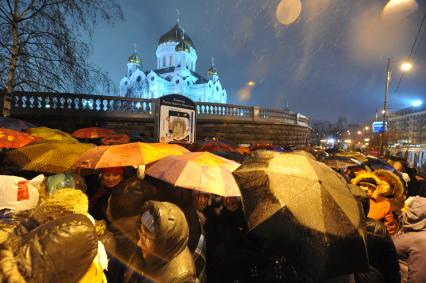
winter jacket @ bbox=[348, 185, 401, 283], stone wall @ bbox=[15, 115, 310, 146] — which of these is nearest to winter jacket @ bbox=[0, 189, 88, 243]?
winter jacket @ bbox=[348, 185, 401, 283]

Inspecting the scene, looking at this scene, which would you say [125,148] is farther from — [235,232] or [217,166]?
[235,232]

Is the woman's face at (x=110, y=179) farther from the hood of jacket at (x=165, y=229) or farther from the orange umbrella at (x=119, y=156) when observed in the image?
the hood of jacket at (x=165, y=229)

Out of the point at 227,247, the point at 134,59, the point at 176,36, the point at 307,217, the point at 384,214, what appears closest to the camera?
the point at 307,217

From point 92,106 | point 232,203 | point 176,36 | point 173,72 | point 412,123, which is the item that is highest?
point 176,36

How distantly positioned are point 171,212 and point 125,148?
2520 mm

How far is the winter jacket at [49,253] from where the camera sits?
1157 millimetres

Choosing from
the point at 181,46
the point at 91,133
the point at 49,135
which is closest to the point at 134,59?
the point at 181,46

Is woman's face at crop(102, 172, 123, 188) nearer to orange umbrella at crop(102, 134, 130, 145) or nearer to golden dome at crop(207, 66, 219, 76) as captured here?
orange umbrella at crop(102, 134, 130, 145)

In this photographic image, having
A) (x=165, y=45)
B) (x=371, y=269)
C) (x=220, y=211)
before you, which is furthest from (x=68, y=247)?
(x=165, y=45)

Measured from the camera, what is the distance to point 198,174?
329 cm

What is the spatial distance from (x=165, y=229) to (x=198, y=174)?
5.08 feet

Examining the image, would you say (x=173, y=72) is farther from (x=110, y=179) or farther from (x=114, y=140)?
(x=110, y=179)

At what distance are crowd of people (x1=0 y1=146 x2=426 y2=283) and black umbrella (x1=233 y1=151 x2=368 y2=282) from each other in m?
0.28

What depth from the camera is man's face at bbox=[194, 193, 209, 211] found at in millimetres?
3404
